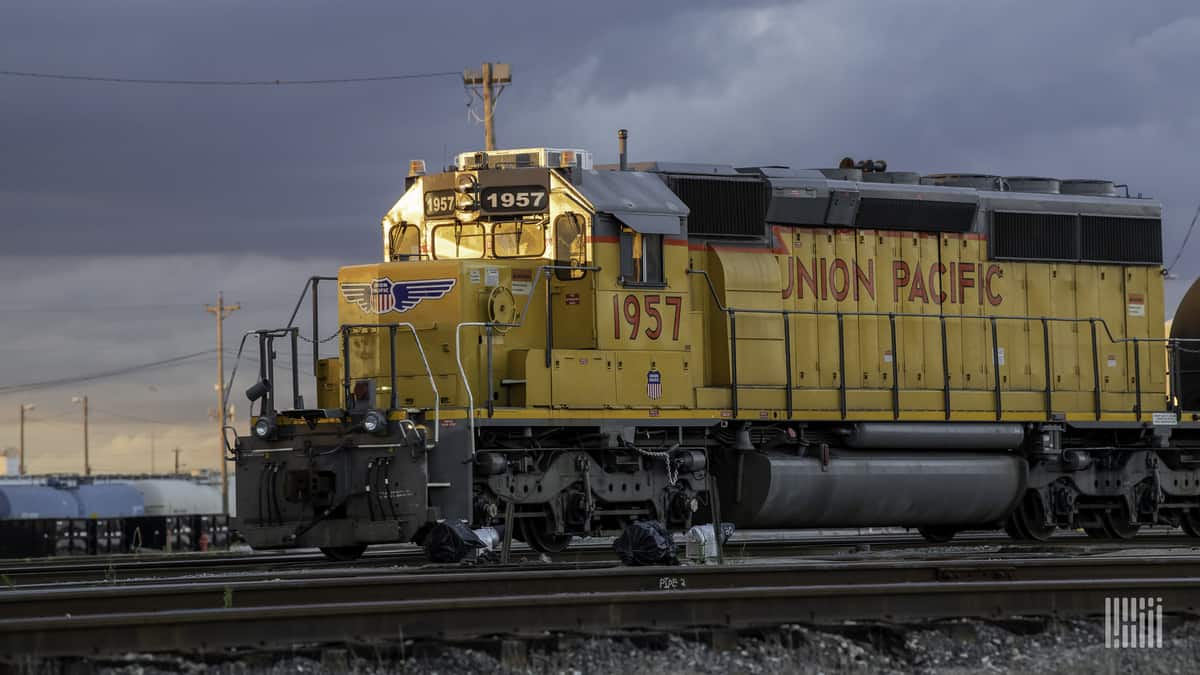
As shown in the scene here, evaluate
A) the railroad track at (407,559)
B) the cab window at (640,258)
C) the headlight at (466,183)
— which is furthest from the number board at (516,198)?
the railroad track at (407,559)

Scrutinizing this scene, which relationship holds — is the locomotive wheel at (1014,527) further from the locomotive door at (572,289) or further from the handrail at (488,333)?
the handrail at (488,333)

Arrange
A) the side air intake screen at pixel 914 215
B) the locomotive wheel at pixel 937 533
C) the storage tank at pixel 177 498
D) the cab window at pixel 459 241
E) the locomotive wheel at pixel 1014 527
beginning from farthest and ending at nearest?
1. the storage tank at pixel 177 498
2. the locomotive wheel at pixel 937 533
3. the locomotive wheel at pixel 1014 527
4. the side air intake screen at pixel 914 215
5. the cab window at pixel 459 241

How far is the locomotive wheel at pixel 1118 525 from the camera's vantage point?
19.2 m

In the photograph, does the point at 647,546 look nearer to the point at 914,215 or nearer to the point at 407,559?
the point at 407,559

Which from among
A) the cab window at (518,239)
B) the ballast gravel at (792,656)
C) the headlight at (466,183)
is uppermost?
the headlight at (466,183)

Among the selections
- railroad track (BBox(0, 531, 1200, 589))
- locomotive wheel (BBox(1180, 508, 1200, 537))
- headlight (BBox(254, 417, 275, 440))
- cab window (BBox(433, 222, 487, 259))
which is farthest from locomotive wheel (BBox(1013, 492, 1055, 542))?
headlight (BBox(254, 417, 275, 440))

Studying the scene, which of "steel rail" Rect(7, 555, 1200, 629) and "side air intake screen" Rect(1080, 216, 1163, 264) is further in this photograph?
"side air intake screen" Rect(1080, 216, 1163, 264)

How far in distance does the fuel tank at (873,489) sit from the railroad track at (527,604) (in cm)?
490

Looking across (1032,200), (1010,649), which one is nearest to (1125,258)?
(1032,200)

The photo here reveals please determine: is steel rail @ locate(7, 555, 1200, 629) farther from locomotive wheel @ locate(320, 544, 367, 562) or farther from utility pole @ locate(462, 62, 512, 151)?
utility pole @ locate(462, 62, 512, 151)

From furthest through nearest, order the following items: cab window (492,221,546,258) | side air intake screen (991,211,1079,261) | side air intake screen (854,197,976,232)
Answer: side air intake screen (991,211,1079,261) → side air intake screen (854,197,976,232) → cab window (492,221,546,258)

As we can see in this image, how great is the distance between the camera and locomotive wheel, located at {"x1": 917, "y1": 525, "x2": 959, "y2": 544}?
19.3m

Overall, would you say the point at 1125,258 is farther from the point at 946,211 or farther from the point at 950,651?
the point at 950,651

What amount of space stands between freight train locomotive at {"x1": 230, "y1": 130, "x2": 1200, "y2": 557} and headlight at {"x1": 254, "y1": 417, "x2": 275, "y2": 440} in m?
0.08
